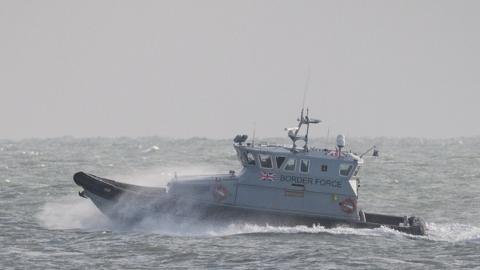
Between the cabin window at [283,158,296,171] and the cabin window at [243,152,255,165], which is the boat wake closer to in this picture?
the cabin window at [283,158,296,171]

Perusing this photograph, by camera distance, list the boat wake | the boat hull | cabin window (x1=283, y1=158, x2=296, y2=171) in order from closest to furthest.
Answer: the boat wake, the boat hull, cabin window (x1=283, y1=158, x2=296, y2=171)

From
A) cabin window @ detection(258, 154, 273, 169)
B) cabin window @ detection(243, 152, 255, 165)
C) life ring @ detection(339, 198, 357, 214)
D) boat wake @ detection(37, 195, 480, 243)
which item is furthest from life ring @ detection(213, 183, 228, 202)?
life ring @ detection(339, 198, 357, 214)

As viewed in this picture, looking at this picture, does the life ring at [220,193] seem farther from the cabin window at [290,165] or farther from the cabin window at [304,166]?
the cabin window at [304,166]

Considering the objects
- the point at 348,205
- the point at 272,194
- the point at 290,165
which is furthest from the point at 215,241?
the point at 348,205

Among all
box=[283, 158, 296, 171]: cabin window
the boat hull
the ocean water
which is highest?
box=[283, 158, 296, 171]: cabin window

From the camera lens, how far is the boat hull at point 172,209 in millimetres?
33531

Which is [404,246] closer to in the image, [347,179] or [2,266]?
[347,179]

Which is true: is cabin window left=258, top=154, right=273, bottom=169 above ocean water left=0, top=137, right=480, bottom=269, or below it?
above

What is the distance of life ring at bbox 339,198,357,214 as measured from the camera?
1335 inches

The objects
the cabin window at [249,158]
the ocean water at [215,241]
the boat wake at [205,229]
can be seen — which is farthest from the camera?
the cabin window at [249,158]

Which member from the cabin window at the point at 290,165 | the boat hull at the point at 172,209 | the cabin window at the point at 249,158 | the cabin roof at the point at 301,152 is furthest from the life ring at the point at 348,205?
the cabin window at the point at 249,158

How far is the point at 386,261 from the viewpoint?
28500 mm

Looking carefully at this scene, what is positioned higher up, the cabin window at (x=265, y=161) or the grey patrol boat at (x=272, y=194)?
the cabin window at (x=265, y=161)

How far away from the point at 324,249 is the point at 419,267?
3.75 m
